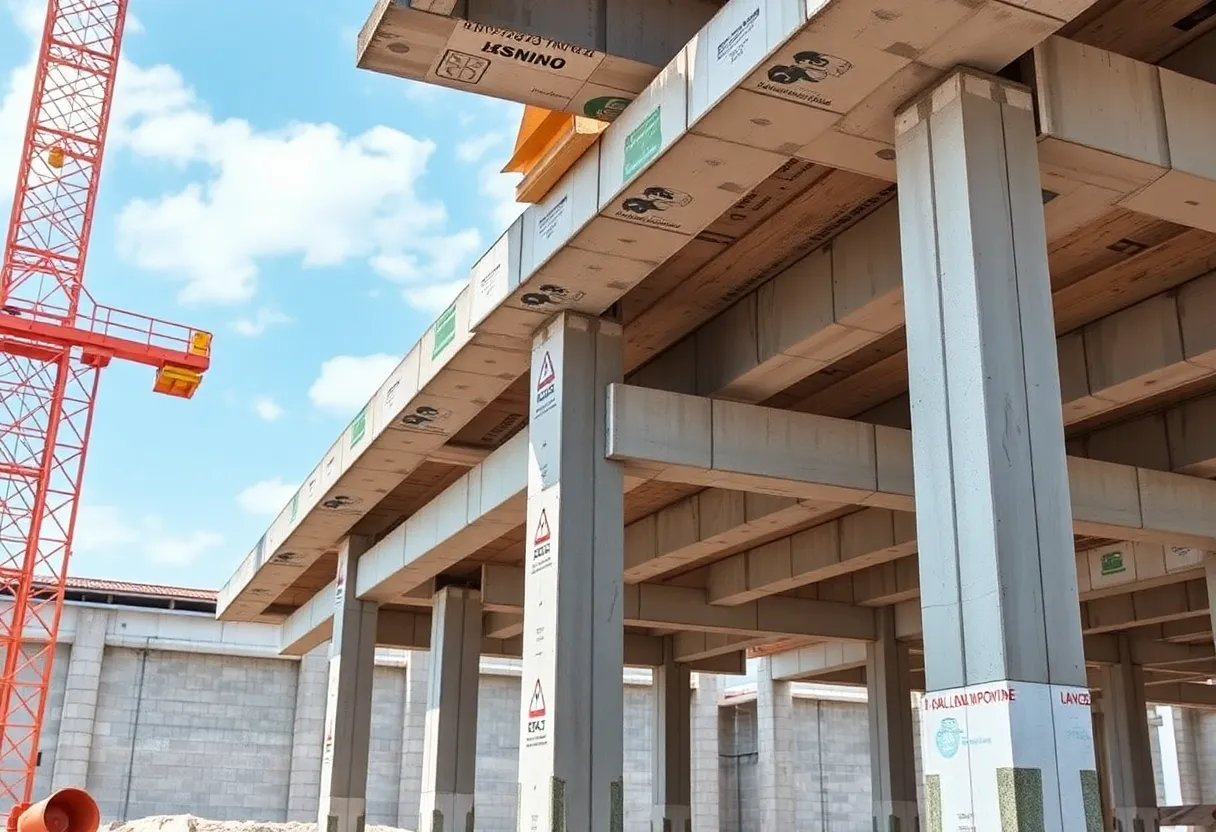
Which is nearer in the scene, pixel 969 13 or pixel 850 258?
pixel 969 13

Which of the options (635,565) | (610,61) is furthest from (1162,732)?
Answer: (610,61)

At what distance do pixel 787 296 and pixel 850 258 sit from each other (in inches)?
48.4

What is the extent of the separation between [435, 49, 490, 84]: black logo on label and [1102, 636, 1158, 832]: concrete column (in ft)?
79.8

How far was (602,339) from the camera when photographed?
14.8 m

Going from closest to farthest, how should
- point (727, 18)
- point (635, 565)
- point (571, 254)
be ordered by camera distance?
point (727, 18) → point (571, 254) → point (635, 565)

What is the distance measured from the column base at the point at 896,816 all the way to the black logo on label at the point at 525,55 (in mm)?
20985

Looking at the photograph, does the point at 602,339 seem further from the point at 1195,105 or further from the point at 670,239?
the point at 1195,105

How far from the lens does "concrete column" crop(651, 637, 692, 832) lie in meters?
A: 32.5

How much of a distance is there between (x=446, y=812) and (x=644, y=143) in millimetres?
16438

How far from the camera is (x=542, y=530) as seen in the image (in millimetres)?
14508

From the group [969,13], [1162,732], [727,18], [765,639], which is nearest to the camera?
[969,13]

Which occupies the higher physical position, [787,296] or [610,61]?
[610,61]

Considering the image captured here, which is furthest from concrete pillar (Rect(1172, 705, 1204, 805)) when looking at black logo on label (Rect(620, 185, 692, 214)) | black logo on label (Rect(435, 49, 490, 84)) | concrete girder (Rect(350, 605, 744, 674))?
black logo on label (Rect(435, 49, 490, 84))

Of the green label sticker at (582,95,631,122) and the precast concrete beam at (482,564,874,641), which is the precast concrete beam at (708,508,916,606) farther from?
the green label sticker at (582,95,631,122)
